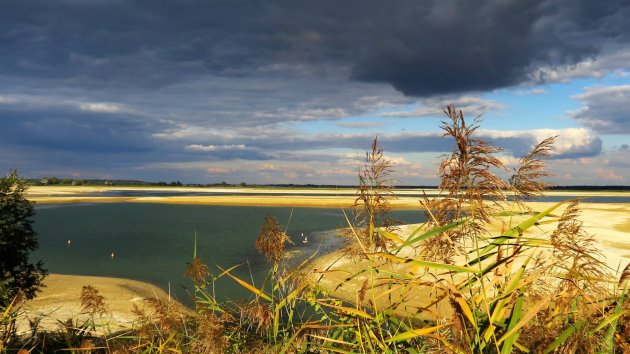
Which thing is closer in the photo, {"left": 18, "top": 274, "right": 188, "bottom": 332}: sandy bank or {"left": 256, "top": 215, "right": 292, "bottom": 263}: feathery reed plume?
{"left": 256, "top": 215, "right": 292, "bottom": 263}: feathery reed plume

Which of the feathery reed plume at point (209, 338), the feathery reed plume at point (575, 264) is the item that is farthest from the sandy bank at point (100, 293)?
the feathery reed plume at point (575, 264)

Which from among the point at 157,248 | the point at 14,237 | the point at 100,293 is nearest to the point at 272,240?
the point at 14,237

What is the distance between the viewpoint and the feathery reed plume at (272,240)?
11.8 feet

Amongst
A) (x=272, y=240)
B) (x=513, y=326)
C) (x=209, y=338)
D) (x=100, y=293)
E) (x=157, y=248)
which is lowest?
(x=100, y=293)

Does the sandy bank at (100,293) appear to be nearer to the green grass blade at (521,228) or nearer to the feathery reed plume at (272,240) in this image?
the feathery reed plume at (272,240)

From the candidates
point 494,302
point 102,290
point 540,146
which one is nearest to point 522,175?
point 540,146

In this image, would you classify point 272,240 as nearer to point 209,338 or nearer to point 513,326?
point 209,338

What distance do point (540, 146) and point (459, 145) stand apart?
2.47 m

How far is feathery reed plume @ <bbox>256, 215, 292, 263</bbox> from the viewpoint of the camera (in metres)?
3.58

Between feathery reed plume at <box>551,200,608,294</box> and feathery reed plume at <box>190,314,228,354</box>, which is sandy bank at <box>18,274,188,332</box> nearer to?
feathery reed plume at <box>190,314,228,354</box>

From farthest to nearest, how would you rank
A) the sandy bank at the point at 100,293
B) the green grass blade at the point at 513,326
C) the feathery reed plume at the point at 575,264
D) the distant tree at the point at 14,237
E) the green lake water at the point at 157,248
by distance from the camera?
the green lake water at the point at 157,248 → the sandy bank at the point at 100,293 → the distant tree at the point at 14,237 → the feathery reed plume at the point at 575,264 → the green grass blade at the point at 513,326

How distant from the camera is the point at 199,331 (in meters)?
3.60

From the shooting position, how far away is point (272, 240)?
3.65 meters

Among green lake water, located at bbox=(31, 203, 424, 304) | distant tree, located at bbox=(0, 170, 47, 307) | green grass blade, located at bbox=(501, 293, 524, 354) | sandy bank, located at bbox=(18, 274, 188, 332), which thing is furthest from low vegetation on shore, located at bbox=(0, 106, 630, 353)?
sandy bank, located at bbox=(18, 274, 188, 332)
